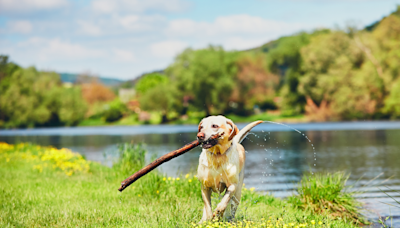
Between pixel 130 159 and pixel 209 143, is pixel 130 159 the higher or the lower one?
the lower one

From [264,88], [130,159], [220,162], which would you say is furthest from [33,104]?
[220,162]

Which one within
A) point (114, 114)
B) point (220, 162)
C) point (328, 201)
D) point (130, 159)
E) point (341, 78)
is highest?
point (341, 78)

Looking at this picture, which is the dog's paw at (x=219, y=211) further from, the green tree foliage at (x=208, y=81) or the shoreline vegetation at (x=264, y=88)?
the green tree foliage at (x=208, y=81)

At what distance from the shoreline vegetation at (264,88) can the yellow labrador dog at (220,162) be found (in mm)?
53625

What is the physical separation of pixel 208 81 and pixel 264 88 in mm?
14779

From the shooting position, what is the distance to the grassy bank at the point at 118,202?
277 inches

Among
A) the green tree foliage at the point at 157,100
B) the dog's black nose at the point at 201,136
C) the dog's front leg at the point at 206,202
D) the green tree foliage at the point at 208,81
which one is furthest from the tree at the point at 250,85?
the dog's black nose at the point at 201,136

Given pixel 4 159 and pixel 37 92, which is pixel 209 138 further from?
pixel 37 92

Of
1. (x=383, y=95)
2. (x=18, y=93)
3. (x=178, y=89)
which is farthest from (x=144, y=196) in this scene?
(x=18, y=93)

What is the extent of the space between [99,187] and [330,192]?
19.7ft

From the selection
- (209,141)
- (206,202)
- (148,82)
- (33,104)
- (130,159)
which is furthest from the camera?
(148,82)

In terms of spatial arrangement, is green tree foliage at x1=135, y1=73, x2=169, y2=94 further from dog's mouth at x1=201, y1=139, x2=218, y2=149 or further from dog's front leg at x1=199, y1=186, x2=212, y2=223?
dog's mouth at x1=201, y1=139, x2=218, y2=149

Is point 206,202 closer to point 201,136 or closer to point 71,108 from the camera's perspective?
point 201,136

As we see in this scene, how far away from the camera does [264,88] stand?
8212 cm
